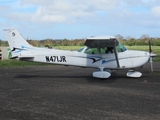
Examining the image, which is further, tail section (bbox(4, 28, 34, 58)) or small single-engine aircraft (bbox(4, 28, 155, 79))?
tail section (bbox(4, 28, 34, 58))

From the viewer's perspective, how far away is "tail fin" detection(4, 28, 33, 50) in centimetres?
1404

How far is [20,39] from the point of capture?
14273 millimetres

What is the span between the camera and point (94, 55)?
13.5m

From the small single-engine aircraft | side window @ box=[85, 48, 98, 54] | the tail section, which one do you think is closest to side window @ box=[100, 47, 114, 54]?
the small single-engine aircraft

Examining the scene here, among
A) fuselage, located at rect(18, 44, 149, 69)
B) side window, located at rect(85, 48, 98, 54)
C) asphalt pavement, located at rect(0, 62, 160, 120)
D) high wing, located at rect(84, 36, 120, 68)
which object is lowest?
asphalt pavement, located at rect(0, 62, 160, 120)

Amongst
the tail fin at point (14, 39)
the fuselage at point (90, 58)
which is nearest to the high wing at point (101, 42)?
the fuselage at point (90, 58)

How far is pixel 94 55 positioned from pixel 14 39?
15.0 feet

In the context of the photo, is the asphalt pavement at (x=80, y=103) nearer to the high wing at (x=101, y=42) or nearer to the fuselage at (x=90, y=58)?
the high wing at (x=101, y=42)

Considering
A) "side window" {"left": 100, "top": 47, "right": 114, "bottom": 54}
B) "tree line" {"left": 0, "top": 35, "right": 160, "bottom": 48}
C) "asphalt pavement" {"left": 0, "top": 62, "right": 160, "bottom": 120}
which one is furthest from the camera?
"tree line" {"left": 0, "top": 35, "right": 160, "bottom": 48}

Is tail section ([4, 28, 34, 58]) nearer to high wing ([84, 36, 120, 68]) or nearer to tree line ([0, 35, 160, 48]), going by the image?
high wing ([84, 36, 120, 68])

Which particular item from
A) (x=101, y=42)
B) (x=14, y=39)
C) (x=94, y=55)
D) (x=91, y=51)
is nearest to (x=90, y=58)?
(x=94, y=55)

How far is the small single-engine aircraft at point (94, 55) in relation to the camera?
1321cm

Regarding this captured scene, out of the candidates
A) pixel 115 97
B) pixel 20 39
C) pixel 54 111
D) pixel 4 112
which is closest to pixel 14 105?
pixel 4 112

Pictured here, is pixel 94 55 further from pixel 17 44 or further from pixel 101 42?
pixel 17 44
